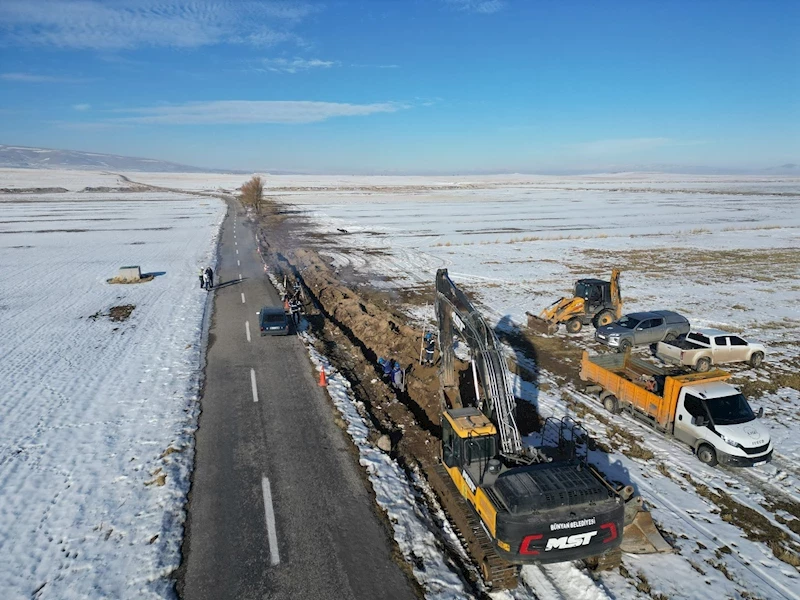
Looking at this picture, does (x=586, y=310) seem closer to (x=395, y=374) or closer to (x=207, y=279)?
(x=395, y=374)

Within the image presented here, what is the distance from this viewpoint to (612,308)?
25.5 meters

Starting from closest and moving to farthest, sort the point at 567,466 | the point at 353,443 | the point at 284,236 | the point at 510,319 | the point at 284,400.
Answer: the point at 567,466 → the point at 353,443 → the point at 284,400 → the point at 510,319 → the point at 284,236

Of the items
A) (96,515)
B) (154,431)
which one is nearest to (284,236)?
(154,431)

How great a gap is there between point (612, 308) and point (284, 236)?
144 feet

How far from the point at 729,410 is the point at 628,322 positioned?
9.79 meters

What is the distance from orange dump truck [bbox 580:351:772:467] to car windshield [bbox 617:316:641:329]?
6007 millimetres

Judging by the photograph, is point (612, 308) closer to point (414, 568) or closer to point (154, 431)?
point (414, 568)

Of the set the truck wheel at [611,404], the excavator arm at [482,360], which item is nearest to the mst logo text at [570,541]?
the excavator arm at [482,360]

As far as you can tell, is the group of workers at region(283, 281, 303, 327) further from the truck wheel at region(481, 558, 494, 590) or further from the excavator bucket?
the excavator bucket

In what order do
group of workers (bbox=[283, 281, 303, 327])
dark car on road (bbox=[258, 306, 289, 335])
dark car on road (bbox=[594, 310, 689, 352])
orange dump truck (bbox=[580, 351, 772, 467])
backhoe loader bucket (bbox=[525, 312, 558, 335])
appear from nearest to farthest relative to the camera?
orange dump truck (bbox=[580, 351, 772, 467]) → dark car on road (bbox=[594, 310, 689, 352]) → dark car on road (bbox=[258, 306, 289, 335]) → backhoe loader bucket (bbox=[525, 312, 558, 335]) → group of workers (bbox=[283, 281, 303, 327])

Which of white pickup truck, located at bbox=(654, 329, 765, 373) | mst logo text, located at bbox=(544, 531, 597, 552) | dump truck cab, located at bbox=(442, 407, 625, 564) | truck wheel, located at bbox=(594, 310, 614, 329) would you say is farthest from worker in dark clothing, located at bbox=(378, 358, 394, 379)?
white pickup truck, located at bbox=(654, 329, 765, 373)

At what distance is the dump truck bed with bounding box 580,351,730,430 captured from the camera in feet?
48.5

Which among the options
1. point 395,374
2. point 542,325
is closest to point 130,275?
point 395,374

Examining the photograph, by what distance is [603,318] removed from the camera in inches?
992
